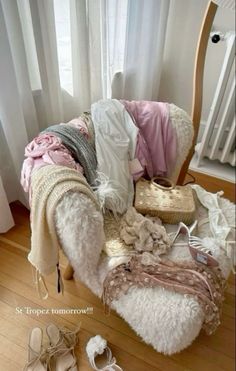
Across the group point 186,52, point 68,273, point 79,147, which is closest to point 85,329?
point 68,273

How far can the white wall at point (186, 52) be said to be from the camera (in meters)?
1.17

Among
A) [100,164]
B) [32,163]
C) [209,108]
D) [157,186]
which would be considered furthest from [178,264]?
[209,108]

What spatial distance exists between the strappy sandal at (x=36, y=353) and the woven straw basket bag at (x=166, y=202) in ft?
1.92

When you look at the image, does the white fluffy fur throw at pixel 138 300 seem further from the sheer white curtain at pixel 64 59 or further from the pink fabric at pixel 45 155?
the sheer white curtain at pixel 64 59

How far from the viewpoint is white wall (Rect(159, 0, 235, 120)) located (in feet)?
3.85

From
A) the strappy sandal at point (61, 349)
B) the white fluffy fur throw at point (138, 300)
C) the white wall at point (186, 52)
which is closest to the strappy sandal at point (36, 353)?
the strappy sandal at point (61, 349)

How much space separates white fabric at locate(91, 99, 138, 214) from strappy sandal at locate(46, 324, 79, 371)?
1.65ft

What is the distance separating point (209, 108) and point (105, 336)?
1.23 meters

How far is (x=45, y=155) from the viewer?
30.0 inches

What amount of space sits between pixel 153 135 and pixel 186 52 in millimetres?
599

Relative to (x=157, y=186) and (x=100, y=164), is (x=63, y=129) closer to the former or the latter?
(x=100, y=164)

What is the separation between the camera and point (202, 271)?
793mm

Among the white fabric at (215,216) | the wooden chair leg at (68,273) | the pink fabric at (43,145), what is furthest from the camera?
the wooden chair leg at (68,273)

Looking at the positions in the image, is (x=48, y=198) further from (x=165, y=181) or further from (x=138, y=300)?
(x=165, y=181)
